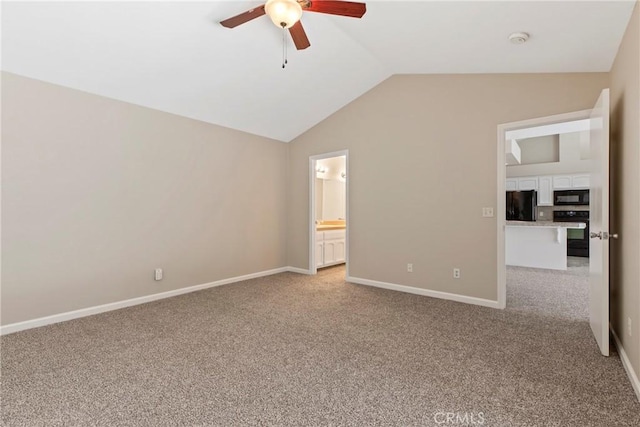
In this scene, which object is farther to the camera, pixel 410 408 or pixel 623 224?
pixel 623 224

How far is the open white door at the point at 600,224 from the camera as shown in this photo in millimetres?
2373

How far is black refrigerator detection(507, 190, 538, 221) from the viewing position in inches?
325

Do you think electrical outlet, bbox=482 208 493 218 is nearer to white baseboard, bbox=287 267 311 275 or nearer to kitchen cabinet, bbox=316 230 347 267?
kitchen cabinet, bbox=316 230 347 267

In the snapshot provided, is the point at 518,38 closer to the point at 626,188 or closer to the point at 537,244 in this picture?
the point at 626,188

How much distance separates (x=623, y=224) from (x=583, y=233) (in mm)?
6486

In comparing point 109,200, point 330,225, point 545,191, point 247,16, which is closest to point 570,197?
point 545,191

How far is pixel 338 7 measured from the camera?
2.37 metres

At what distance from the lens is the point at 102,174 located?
355cm

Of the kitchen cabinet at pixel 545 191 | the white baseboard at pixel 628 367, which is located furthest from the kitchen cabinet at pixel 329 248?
the kitchen cabinet at pixel 545 191

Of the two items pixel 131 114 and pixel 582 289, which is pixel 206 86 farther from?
pixel 582 289

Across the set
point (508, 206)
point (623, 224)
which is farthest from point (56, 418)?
point (508, 206)

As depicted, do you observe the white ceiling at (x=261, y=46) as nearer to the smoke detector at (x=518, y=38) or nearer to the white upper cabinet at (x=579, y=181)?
the smoke detector at (x=518, y=38)

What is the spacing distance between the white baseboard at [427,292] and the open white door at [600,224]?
104 cm

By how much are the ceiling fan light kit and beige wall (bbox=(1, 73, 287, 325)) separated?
2.27m
